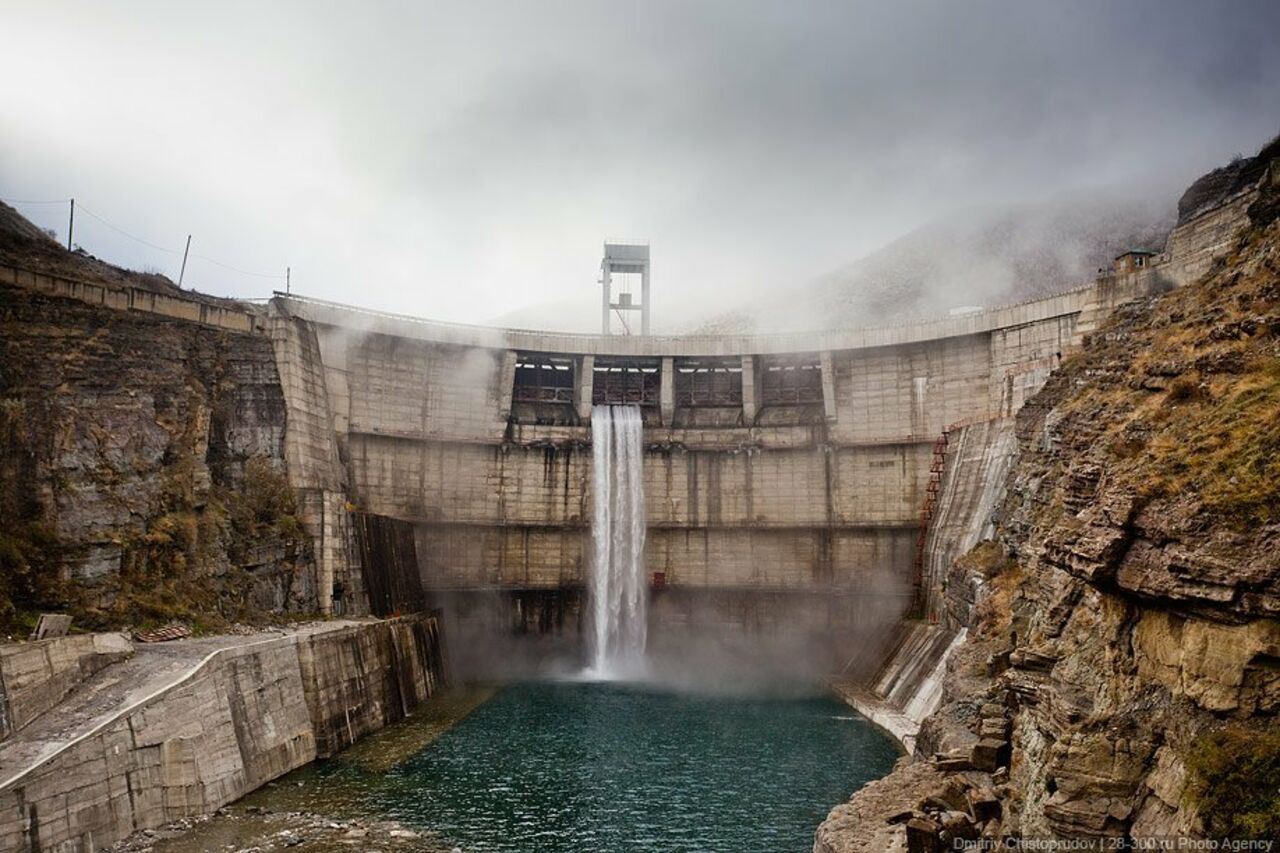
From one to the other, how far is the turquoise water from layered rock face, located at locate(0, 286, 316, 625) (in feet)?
27.4

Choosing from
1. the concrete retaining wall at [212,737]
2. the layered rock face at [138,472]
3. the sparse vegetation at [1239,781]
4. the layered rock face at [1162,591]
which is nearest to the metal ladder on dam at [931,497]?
the concrete retaining wall at [212,737]

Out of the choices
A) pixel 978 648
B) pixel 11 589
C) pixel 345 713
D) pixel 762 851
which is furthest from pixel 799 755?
pixel 11 589

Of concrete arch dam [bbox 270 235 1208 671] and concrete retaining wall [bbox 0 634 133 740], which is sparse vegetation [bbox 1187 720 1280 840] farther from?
concrete arch dam [bbox 270 235 1208 671]

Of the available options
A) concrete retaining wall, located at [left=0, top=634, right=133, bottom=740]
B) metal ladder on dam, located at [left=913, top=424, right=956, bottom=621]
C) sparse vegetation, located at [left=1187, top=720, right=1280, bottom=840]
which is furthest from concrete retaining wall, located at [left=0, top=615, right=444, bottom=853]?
metal ladder on dam, located at [left=913, top=424, right=956, bottom=621]

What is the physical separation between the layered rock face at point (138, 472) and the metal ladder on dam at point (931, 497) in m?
25.4

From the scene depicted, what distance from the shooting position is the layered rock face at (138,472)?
23406 millimetres

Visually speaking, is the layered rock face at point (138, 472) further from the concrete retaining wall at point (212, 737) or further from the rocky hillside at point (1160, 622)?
the rocky hillside at point (1160, 622)

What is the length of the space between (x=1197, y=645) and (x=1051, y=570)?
13.6 ft

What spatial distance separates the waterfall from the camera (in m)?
A: 43.1

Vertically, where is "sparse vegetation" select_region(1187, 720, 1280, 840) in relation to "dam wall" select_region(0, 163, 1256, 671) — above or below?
below

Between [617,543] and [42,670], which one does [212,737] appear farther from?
[617,543]

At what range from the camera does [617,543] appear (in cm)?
4434

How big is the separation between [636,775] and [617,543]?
66.2 ft

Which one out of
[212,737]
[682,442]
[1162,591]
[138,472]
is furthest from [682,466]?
[1162,591]
